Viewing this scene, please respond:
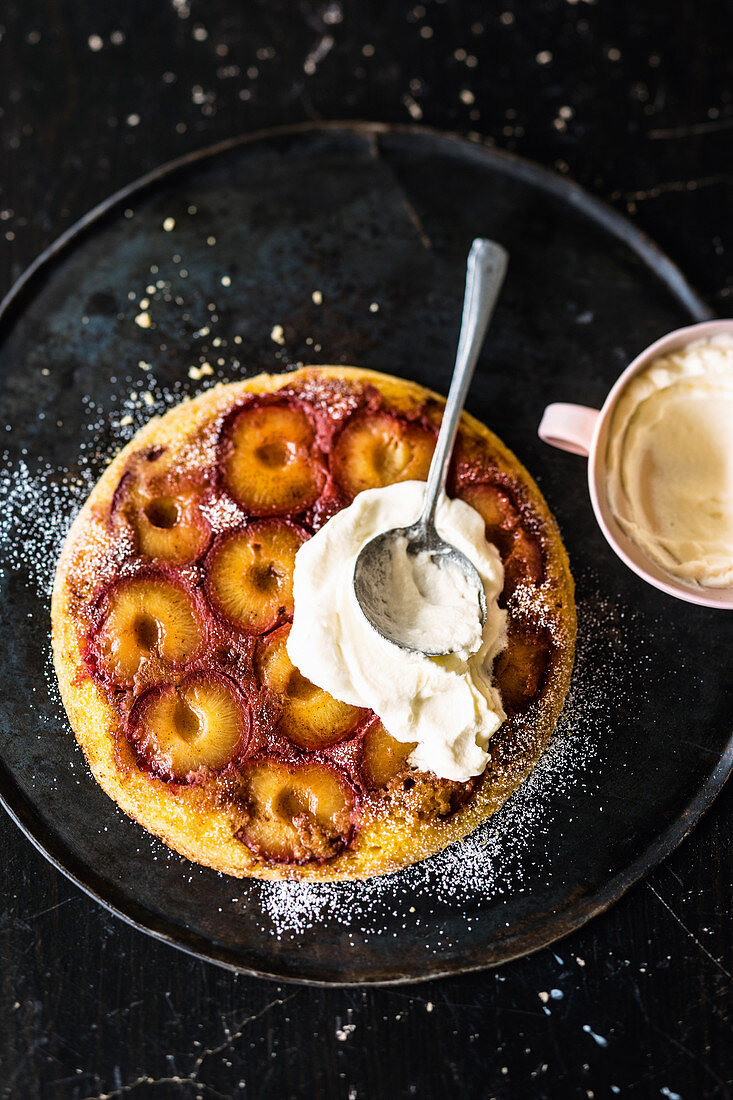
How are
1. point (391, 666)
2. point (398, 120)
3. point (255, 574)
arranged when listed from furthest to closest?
1. point (398, 120)
2. point (255, 574)
3. point (391, 666)

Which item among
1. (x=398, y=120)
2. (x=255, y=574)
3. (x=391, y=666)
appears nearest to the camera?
(x=391, y=666)

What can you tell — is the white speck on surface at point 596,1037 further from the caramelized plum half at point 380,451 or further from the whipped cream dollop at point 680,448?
the caramelized plum half at point 380,451

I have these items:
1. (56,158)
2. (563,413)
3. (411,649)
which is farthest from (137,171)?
(411,649)

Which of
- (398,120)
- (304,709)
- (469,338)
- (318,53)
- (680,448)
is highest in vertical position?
(318,53)

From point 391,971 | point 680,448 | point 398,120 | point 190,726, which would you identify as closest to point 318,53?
point 398,120

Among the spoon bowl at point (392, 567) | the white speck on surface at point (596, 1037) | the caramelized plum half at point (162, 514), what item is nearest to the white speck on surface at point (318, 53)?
the caramelized plum half at point (162, 514)

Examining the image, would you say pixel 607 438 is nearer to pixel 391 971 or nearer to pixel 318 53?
pixel 391 971

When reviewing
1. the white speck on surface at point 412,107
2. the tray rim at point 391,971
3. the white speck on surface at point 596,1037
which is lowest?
the white speck on surface at point 596,1037

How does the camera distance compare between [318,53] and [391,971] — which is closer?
[391,971]
